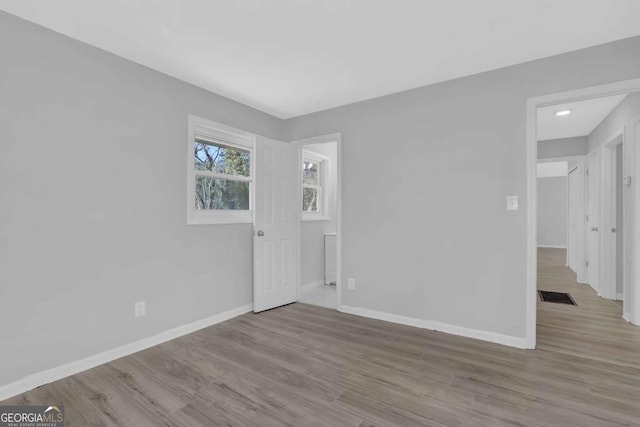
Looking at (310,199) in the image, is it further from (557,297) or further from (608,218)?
(608,218)

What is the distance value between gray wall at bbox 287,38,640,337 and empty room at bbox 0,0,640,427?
18 millimetres

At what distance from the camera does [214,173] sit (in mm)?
3326

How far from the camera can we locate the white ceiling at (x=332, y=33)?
6.36ft

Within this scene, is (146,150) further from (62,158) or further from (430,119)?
(430,119)

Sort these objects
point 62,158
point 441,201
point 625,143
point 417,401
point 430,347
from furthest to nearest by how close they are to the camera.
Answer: point 625,143 < point 441,201 < point 430,347 < point 62,158 < point 417,401

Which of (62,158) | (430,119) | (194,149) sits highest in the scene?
(430,119)

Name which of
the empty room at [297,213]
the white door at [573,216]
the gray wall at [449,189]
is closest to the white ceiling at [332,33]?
the empty room at [297,213]

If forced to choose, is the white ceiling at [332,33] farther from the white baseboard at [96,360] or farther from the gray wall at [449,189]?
the white baseboard at [96,360]

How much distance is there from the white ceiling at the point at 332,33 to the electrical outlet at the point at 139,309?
2.11 metres

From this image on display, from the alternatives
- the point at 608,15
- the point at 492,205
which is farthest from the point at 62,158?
the point at 608,15

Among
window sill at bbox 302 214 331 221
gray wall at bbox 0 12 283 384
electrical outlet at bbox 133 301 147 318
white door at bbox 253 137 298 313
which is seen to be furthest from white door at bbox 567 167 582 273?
electrical outlet at bbox 133 301 147 318

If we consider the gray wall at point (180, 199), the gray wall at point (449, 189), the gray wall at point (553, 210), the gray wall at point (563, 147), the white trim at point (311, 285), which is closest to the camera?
the gray wall at point (180, 199)

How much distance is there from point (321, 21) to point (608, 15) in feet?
6.34

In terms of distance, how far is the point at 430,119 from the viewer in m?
3.09
